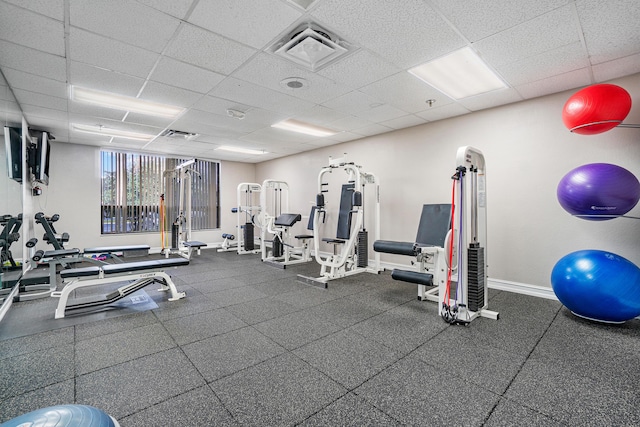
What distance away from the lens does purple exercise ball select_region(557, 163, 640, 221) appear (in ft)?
8.17

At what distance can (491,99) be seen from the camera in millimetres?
3660

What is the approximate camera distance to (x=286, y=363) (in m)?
2.13

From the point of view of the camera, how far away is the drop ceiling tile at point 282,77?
9.13 ft

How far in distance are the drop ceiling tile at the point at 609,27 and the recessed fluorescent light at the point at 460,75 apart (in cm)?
75

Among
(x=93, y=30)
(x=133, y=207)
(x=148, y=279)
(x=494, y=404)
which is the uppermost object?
(x=93, y=30)

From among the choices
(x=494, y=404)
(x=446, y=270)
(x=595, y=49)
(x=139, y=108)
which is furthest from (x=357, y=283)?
(x=139, y=108)

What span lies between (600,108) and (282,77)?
2.91 metres

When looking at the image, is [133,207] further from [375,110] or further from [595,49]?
[595,49]

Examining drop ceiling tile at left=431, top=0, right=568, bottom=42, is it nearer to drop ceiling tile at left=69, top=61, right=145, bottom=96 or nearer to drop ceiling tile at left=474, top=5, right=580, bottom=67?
drop ceiling tile at left=474, top=5, right=580, bottom=67

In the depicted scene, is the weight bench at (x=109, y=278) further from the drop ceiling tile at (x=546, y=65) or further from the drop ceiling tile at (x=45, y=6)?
the drop ceiling tile at (x=546, y=65)

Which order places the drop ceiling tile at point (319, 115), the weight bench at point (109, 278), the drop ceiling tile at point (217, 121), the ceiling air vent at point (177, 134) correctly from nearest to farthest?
1. the weight bench at point (109, 278)
2. the drop ceiling tile at point (319, 115)
3. the drop ceiling tile at point (217, 121)
4. the ceiling air vent at point (177, 134)

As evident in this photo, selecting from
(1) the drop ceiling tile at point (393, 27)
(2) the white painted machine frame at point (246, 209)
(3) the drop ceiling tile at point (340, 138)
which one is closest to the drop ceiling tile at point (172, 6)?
(1) the drop ceiling tile at point (393, 27)

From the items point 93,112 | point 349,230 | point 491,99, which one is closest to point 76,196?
point 93,112

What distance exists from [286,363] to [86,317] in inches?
94.3
